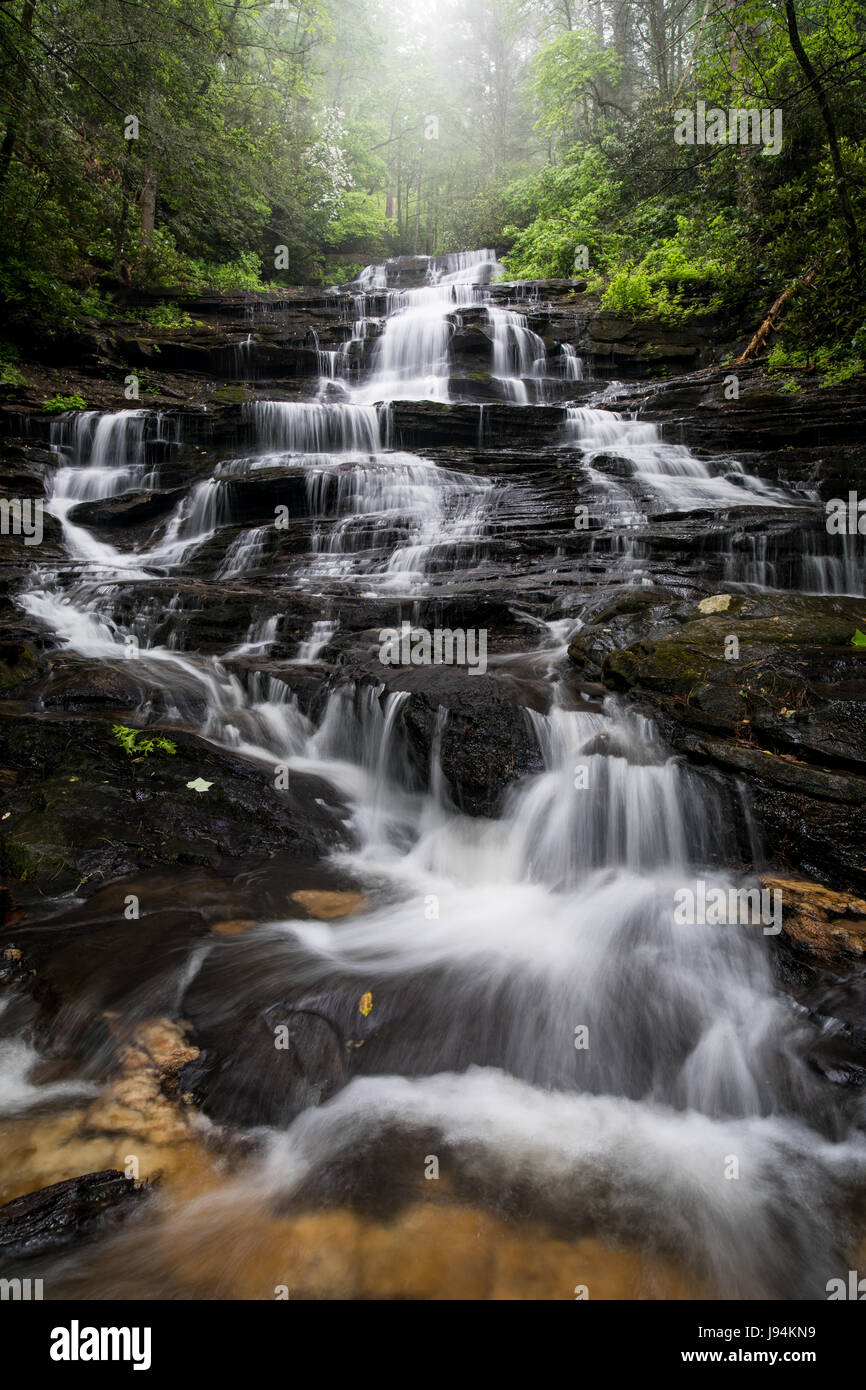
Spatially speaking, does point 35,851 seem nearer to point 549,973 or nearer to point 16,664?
point 16,664

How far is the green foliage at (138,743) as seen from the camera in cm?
517

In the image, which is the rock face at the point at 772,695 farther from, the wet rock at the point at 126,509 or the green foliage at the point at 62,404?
the green foliage at the point at 62,404

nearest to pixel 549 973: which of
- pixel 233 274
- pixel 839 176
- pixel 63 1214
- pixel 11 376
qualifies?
pixel 63 1214

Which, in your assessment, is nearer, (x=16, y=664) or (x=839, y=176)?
(x=16, y=664)

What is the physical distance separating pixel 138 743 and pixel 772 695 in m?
5.03

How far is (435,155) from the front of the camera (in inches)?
1291

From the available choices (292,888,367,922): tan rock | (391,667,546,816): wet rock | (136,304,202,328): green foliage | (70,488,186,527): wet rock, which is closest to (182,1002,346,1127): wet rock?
(292,888,367,922): tan rock

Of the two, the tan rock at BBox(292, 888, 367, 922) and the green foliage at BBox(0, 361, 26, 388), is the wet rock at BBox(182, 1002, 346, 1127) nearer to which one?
the tan rock at BBox(292, 888, 367, 922)

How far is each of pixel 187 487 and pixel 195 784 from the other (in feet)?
28.5

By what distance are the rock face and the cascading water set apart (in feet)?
1.00

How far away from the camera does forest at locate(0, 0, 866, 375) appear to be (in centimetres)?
940

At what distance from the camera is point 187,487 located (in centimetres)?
1193
